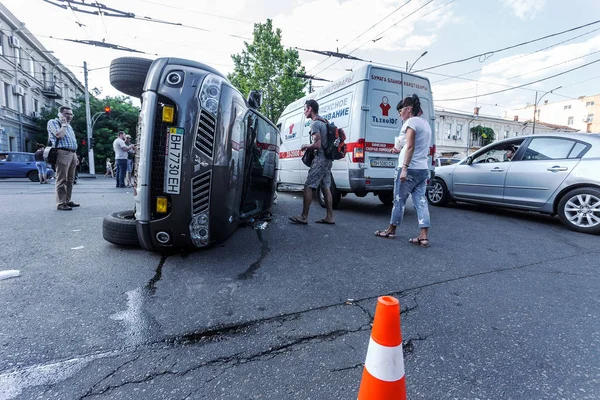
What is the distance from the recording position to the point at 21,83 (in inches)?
1027

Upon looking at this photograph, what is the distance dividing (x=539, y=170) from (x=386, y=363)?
5489 mm

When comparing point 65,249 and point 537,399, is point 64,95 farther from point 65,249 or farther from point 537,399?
point 537,399

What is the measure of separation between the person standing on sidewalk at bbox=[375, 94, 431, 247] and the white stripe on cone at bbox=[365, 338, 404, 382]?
2.75 meters

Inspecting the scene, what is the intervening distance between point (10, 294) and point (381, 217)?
4.87 m

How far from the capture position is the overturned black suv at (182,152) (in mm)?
2506

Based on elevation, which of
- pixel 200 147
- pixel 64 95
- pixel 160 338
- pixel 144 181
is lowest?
pixel 160 338

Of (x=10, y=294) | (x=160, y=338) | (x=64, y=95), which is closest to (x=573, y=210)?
(x=160, y=338)

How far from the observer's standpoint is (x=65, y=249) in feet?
10.6

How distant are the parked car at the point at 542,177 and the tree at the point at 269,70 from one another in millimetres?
22262

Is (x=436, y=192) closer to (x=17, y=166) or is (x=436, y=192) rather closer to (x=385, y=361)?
(x=385, y=361)

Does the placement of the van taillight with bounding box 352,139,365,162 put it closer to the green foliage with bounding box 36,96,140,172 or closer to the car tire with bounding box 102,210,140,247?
the car tire with bounding box 102,210,140,247

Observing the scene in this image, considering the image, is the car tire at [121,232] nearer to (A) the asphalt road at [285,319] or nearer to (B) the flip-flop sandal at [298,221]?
(A) the asphalt road at [285,319]

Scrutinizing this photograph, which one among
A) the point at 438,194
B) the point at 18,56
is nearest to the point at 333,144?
the point at 438,194

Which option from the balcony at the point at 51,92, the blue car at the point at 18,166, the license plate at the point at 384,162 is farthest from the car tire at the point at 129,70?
the balcony at the point at 51,92
